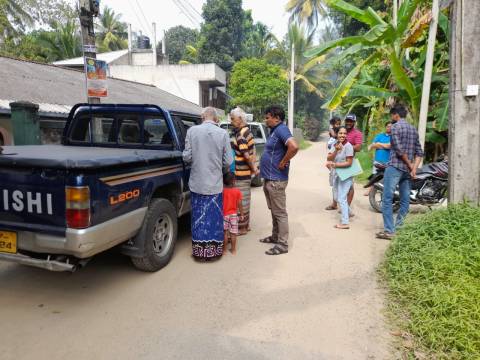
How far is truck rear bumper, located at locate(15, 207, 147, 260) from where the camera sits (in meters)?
2.76

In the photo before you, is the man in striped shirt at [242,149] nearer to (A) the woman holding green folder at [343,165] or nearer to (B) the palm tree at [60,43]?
(A) the woman holding green folder at [343,165]

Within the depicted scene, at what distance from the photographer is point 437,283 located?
324cm

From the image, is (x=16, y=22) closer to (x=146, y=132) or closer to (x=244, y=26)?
(x=244, y=26)

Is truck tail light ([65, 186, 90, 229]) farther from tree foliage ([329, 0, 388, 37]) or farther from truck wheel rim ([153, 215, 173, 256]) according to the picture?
tree foliage ([329, 0, 388, 37])

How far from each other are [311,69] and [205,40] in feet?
32.4

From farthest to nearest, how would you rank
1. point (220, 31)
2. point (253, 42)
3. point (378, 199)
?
1. point (253, 42)
2. point (220, 31)
3. point (378, 199)

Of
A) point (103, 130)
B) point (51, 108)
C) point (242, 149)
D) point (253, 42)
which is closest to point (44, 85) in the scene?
point (51, 108)

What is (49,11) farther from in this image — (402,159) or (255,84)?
(402,159)

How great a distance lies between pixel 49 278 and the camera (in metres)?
3.78

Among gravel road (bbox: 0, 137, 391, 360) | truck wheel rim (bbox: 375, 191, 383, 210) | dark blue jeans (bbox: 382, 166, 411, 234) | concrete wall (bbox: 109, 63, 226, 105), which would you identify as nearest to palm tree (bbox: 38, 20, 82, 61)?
concrete wall (bbox: 109, 63, 226, 105)

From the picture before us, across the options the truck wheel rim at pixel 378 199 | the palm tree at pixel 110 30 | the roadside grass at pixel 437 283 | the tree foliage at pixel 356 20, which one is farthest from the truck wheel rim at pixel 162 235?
the palm tree at pixel 110 30

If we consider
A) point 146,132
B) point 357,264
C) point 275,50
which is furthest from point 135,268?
point 275,50

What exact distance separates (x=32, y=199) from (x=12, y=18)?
1193 inches

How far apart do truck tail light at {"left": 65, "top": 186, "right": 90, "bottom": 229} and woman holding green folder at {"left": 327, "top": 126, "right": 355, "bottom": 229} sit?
3.94 m
